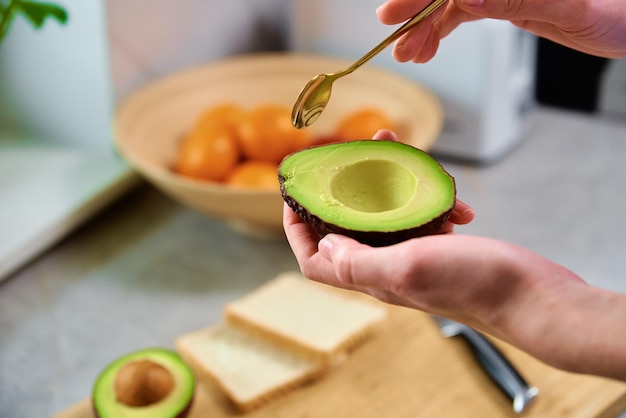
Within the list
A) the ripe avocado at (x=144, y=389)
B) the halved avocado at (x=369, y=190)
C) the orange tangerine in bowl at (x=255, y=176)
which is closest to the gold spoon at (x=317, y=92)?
the halved avocado at (x=369, y=190)

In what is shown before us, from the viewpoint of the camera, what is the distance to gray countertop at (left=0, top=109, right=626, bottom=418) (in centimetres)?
96

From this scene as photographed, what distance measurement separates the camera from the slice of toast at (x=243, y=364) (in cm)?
85

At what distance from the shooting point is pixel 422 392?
0.87 m

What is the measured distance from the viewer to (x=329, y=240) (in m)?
0.56

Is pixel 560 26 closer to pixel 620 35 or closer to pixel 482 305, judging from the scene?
pixel 620 35

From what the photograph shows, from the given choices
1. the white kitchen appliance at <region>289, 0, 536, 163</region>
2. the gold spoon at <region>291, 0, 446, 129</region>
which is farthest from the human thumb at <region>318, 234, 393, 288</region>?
the white kitchen appliance at <region>289, 0, 536, 163</region>

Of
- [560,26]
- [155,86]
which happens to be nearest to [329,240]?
[560,26]

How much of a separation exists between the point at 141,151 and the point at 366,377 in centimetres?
55

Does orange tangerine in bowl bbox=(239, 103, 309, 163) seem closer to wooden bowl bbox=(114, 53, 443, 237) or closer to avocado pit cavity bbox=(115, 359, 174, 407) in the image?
wooden bowl bbox=(114, 53, 443, 237)

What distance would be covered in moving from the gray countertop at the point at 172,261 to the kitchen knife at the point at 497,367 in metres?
0.29

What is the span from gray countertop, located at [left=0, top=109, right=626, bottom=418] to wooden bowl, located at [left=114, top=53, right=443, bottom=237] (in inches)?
2.6

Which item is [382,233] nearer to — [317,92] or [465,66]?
[317,92]

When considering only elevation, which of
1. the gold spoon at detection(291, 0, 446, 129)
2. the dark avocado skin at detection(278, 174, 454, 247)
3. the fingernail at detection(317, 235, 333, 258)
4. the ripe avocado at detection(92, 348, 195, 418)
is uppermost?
the gold spoon at detection(291, 0, 446, 129)

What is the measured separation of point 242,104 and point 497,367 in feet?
2.44
